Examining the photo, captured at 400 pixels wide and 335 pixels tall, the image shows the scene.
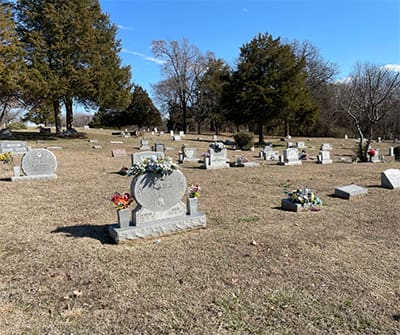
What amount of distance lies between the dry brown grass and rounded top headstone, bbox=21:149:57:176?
310 centimetres

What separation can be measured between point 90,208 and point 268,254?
4403 millimetres

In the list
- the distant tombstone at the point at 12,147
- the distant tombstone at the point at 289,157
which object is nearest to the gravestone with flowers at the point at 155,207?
the distant tombstone at the point at 289,157

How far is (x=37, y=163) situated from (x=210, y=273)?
8650mm

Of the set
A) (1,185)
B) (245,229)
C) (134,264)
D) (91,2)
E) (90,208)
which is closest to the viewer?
(134,264)

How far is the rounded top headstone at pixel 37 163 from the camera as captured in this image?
9.97 metres

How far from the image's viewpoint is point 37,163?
33.5 feet

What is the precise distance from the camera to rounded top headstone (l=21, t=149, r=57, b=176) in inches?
392

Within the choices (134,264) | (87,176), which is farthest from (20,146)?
(134,264)

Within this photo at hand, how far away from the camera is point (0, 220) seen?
6.00m

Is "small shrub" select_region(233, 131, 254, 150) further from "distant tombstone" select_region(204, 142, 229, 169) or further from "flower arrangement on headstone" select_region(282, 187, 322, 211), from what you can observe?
"flower arrangement on headstone" select_region(282, 187, 322, 211)

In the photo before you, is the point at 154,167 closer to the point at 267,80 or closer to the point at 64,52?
the point at 64,52

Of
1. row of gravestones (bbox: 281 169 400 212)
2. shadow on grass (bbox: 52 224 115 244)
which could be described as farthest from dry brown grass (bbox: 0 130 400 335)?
row of gravestones (bbox: 281 169 400 212)

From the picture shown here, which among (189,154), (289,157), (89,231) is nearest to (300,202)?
(89,231)

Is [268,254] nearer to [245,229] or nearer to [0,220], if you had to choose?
[245,229]
